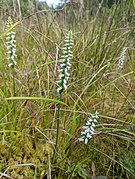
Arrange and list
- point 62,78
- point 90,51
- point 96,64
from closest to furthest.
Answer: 1. point 62,78
2. point 96,64
3. point 90,51

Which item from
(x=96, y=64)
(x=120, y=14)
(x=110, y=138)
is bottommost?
(x=110, y=138)

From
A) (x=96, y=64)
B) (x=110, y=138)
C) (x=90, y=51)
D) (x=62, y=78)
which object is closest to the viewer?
(x=62, y=78)

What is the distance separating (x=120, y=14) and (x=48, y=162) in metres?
2.15

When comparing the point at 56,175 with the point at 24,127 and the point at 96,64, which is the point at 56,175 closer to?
the point at 24,127

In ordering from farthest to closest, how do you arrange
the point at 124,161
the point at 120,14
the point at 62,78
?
1. the point at 120,14
2. the point at 124,161
3. the point at 62,78

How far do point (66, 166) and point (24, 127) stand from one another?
1.23ft

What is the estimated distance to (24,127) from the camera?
4.76 feet

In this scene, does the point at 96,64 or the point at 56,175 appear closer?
the point at 56,175

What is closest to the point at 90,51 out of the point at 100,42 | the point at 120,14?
the point at 100,42

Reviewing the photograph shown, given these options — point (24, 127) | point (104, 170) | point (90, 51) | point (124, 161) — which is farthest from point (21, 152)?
point (90, 51)

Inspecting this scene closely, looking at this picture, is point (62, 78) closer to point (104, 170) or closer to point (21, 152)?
point (21, 152)

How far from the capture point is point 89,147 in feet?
4.83

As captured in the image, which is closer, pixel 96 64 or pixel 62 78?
pixel 62 78

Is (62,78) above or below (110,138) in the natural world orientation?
above
